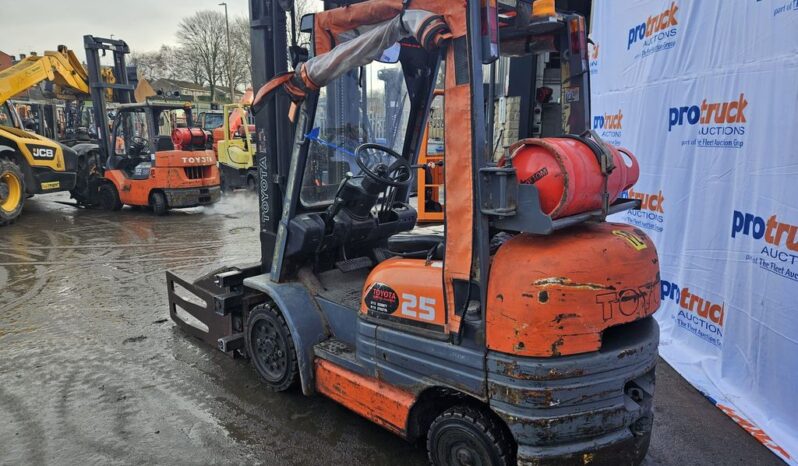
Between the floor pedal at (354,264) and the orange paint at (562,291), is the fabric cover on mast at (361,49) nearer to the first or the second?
the orange paint at (562,291)

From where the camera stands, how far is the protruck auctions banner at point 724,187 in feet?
11.9

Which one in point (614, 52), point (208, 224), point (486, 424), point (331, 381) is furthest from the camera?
point (208, 224)

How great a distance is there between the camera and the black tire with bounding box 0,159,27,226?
34.6ft

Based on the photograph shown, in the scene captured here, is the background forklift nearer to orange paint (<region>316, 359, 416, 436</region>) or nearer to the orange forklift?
the orange forklift

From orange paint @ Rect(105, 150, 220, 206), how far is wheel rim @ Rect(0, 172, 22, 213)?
183 centimetres

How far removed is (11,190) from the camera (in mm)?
10789

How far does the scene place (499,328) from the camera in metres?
2.43

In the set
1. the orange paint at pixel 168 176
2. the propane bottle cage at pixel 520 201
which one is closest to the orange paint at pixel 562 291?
the propane bottle cage at pixel 520 201

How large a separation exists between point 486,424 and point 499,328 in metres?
0.50

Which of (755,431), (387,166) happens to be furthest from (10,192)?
(755,431)

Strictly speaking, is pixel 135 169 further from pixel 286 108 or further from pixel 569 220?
pixel 569 220

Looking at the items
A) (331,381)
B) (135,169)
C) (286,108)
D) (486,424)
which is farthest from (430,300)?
(135,169)

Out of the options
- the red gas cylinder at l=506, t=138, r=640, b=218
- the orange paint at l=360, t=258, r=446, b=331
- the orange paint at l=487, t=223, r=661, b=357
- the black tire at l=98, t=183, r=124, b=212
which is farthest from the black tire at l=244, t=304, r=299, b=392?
the black tire at l=98, t=183, r=124, b=212

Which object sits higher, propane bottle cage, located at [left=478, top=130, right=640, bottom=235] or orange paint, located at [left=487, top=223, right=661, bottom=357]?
propane bottle cage, located at [left=478, top=130, right=640, bottom=235]
